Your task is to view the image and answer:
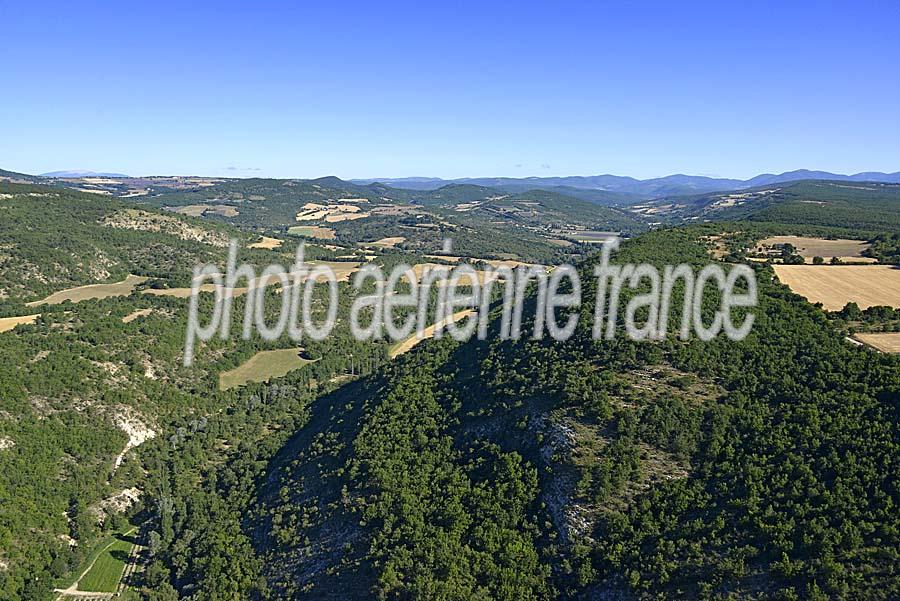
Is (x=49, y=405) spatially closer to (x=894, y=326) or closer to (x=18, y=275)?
(x=18, y=275)

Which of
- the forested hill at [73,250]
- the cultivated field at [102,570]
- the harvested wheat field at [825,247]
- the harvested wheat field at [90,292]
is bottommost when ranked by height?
the cultivated field at [102,570]

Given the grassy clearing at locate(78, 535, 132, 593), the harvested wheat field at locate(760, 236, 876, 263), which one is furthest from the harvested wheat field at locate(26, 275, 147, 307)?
the harvested wheat field at locate(760, 236, 876, 263)

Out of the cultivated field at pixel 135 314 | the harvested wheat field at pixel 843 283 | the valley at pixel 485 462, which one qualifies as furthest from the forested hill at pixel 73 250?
the harvested wheat field at pixel 843 283

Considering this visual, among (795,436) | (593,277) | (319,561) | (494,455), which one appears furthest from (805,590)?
(593,277)

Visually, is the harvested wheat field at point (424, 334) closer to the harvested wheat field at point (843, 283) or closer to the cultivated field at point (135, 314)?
the cultivated field at point (135, 314)

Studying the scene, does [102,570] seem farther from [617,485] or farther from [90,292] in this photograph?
[90,292]

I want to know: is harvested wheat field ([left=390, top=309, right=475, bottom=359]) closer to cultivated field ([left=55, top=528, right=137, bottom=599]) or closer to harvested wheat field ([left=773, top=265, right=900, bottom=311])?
cultivated field ([left=55, top=528, right=137, bottom=599])
